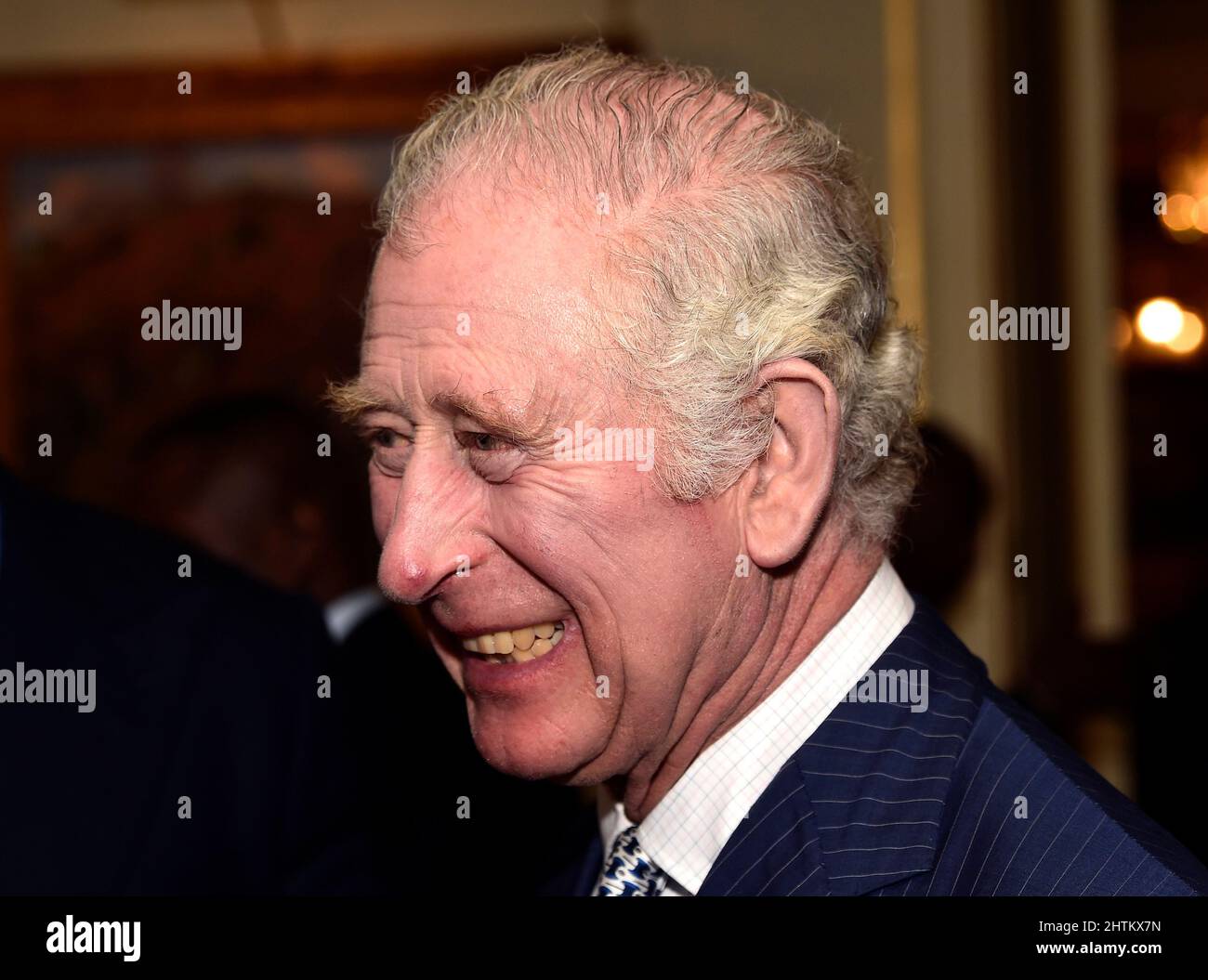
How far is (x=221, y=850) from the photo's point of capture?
4.97 feet

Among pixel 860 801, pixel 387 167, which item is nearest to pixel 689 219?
pixel 860 801

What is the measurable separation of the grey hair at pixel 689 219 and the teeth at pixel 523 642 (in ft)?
0.57

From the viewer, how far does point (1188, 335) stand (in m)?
4.93

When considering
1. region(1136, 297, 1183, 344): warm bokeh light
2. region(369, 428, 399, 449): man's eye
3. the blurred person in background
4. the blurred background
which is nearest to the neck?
region(369, 428, 399, 449): man's eye

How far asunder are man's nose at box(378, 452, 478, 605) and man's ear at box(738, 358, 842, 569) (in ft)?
0.80

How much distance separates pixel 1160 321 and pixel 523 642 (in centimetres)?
424

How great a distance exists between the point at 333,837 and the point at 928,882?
77cm

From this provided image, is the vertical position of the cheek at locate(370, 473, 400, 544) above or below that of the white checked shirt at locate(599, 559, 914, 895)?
above

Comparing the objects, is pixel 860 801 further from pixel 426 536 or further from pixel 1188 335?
pixel 1188 335

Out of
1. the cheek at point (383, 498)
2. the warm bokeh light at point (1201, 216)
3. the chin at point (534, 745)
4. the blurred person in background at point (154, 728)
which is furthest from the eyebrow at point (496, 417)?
the warm bokeh light at point (1201, 216)

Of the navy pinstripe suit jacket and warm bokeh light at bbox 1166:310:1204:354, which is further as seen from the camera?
warm bokeh light at bbox 1166:310:1204:354

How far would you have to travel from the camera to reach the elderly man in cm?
108

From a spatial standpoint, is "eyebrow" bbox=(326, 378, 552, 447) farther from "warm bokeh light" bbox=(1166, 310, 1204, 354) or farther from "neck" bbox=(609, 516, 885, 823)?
"warm bokeh light" bbox=(1166, 310, 1204, 354)
